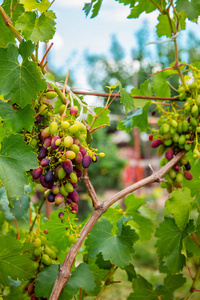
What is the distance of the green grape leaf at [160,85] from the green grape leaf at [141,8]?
16 cm

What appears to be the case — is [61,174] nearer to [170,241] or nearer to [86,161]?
[86,161]

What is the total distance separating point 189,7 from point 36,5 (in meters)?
0.37

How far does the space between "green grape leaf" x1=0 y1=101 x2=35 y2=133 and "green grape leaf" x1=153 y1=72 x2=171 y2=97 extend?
0.44 m

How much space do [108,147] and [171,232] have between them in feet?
18.8

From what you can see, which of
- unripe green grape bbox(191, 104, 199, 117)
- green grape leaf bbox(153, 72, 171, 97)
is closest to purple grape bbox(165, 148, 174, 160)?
unripe green grape bbox(191, 104, 199, 117)

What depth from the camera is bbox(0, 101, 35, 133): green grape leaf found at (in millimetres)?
567

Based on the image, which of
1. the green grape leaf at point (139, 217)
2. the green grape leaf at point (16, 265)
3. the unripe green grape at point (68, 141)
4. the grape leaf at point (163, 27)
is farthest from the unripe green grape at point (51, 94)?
the grape leaf at point (163, 27)

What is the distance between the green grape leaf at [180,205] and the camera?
2.42 ft

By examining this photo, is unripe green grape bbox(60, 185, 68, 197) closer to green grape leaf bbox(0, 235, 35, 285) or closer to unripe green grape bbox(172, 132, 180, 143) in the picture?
green grape leaf bbox(0, 235, 35, 285)

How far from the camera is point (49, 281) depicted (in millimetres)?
642

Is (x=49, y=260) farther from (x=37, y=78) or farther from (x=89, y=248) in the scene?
(x=37, y=78)

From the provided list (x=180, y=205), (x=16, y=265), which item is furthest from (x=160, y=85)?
(x=16, y=265)

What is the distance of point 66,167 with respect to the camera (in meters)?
0.51

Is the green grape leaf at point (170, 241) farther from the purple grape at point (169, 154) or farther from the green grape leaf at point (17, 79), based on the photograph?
the green grape leaf at point (17, 79)
